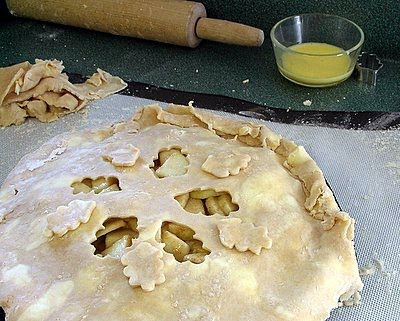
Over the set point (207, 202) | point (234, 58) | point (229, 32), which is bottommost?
point (234, 58)

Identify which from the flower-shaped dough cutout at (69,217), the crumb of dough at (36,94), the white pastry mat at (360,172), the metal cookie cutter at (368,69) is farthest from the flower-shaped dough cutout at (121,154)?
the metal cookie cutter at (368,69)

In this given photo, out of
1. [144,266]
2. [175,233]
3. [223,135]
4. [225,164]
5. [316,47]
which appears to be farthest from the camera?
[316,47]

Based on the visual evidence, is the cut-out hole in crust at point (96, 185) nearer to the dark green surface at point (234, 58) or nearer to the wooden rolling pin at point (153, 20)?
the dark green surface at point (234, 58)

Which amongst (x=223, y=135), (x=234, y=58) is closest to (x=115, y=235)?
(x=223, y=135)

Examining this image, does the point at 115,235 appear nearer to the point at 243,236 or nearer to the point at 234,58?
the point at 243,236

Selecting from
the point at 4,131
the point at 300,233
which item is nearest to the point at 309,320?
the point at 300,233

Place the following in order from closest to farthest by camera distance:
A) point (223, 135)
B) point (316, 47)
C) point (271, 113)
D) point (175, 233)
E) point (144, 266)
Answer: point (144, 266), point (175, 233), point (223, 135), point (271, 113), point (316, 47)

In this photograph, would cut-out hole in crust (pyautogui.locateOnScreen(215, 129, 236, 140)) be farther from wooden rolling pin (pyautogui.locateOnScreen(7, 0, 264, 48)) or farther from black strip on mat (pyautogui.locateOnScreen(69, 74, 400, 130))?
wooden rolling pin (pyautogui.locateOnScreen(7, 0, 264, 48))

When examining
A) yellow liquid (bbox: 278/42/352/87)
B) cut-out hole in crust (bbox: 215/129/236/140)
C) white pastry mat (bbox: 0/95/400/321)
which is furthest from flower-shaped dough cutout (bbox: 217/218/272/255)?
yellow liquid (bbox: 278/42/352/87)
